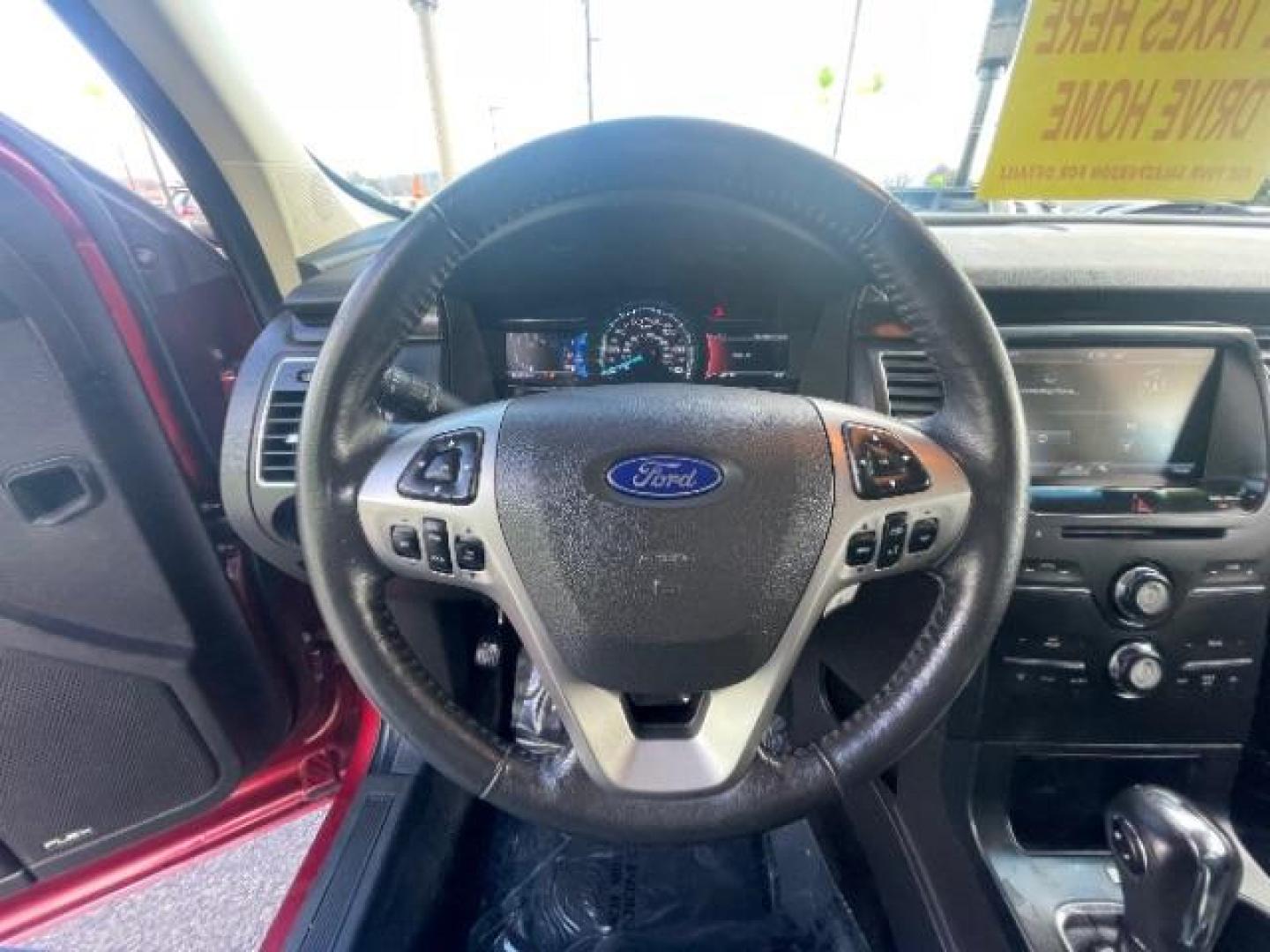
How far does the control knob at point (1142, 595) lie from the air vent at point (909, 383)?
1.11 ft

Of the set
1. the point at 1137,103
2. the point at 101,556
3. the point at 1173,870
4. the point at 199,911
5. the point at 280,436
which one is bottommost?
the point at 199,911

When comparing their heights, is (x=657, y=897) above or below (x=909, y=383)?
below

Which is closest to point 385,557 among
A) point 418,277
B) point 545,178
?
point 418,277

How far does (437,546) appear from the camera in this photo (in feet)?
2.21

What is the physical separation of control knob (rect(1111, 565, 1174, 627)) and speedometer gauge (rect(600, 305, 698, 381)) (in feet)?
2.14

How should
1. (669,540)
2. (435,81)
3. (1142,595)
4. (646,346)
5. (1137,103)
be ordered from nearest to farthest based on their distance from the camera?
(669,540) < (1137,103) < (1142,595) < (646,346) < (435,81)

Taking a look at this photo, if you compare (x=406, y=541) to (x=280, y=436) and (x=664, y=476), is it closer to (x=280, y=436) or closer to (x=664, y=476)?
(x=664, y=476)

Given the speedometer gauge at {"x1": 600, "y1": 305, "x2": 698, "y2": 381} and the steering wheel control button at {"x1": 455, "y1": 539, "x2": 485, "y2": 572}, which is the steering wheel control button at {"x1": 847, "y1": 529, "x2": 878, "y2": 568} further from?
the speedometer gauge at {"x1": 600, "y1": 305, "x2": 698, "y2": 381}

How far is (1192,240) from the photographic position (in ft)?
3.99

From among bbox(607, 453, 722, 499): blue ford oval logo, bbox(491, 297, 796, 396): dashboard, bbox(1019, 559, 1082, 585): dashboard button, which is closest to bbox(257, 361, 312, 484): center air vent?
bbox(491, 297, 796, 396): dashboard

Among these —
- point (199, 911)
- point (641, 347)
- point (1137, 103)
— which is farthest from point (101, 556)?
point (1137, 103)

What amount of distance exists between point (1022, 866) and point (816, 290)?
0.85 metres

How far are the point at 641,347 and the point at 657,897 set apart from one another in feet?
3.10

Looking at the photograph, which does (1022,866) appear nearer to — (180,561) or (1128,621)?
(1128,621)
